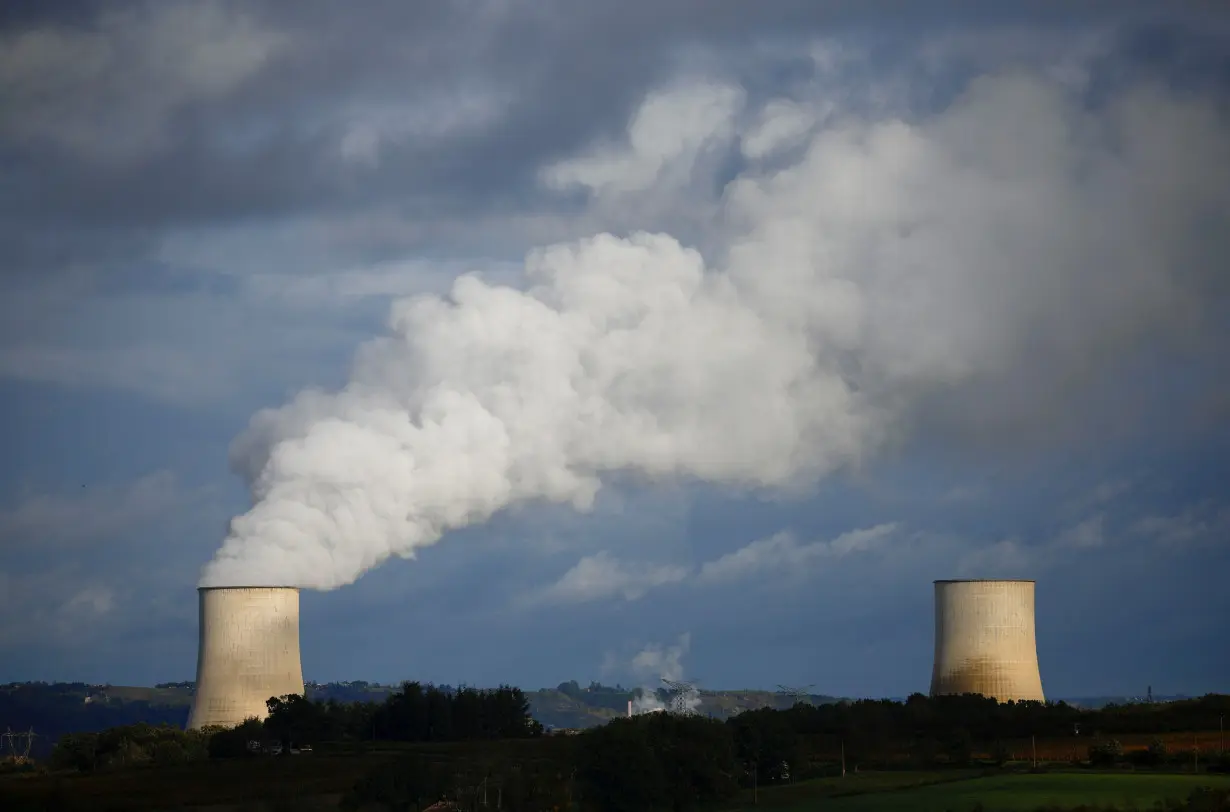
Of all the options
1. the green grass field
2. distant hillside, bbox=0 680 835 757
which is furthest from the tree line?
distant hillside, bbox=0 680 835 757

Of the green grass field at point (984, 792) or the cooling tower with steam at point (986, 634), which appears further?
the cooling tower with steam at point (986, 634)

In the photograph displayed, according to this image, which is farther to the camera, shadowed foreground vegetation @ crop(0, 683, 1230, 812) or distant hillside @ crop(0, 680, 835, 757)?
distant hillside @ crop(0, 680, 835, 757)

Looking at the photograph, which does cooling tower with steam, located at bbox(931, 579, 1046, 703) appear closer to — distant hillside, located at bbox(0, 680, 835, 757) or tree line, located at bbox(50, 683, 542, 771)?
tree line, located at bbox(50, 683, 542, 771)

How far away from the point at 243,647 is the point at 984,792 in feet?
61.5

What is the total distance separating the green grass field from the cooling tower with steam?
3.69 metres

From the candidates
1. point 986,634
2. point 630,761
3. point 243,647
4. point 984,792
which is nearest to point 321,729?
point 243,647

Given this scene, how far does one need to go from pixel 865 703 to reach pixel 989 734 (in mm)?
10911

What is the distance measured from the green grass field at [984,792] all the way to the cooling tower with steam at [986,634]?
3685 millimetres

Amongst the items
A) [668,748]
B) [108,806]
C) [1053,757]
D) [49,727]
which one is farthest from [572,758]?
[49,727]

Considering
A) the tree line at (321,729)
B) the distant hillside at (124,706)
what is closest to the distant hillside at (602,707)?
the distant hillside at (124,706)

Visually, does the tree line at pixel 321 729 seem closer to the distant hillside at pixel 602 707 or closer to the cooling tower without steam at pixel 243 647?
the cooling tower without steam at pixel 243 647

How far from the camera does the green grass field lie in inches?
1410

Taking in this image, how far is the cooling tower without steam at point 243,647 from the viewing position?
41031 millimetres

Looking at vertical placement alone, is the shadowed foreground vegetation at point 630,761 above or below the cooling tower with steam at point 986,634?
below
